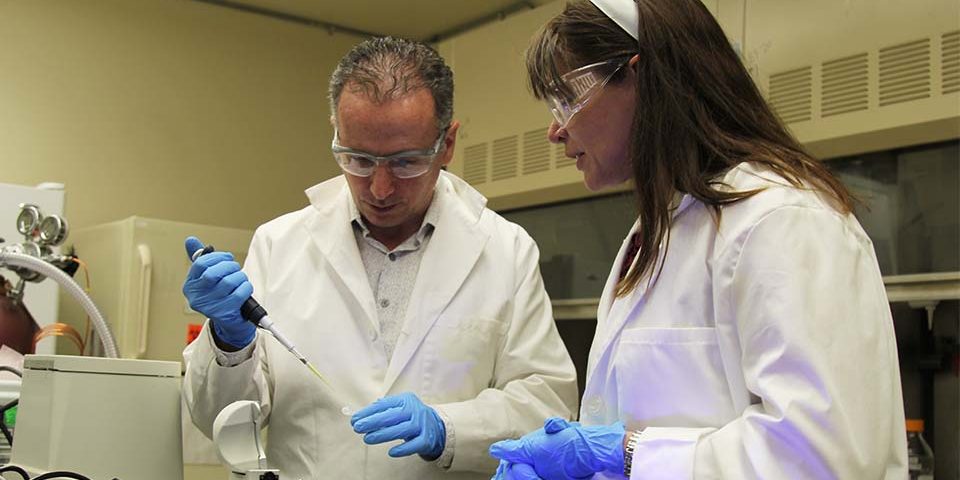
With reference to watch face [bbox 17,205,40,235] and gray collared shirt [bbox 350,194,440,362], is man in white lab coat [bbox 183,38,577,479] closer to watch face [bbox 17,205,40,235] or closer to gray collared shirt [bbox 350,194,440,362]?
gray collared shirt [bbox 350,194,440,362]

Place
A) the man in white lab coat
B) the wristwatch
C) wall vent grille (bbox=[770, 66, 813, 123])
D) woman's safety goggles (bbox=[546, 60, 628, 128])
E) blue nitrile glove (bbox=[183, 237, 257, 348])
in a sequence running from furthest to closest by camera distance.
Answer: wall vent grille (bbox=[770, 66, 813, 123])
the man in white lab coat
blue nitrile glove (bbox=[183, 237, 257, 348])
woman's safety goggles (bbox=[546, 60, 628, 128])
the wristwatch

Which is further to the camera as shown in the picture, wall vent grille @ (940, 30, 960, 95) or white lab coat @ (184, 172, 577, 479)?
wall vent grille @ (940, 30, 960, 95)

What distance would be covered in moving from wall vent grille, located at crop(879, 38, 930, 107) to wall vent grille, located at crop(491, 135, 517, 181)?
4.09 feet

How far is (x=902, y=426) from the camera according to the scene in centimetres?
110

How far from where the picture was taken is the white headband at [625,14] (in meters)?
1.19

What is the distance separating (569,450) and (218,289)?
2.09 ft

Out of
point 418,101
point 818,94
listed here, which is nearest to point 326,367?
point 418,101

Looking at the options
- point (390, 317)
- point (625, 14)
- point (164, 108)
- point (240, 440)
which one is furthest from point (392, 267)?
point (164, 108)

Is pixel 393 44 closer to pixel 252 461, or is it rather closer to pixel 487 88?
pixel 252 461

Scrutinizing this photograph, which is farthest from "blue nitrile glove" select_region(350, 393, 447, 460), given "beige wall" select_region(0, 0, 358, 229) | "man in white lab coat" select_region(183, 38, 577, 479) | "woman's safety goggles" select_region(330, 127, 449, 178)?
"beige wall" select_region(0, 0, 358, 229)

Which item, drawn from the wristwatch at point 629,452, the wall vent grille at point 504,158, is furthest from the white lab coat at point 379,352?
the wall vent grille at point 504,158

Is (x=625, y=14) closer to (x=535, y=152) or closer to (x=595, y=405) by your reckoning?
(x=595, y=405)

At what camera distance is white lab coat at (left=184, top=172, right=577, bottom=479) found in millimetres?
1698

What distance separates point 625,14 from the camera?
47.2 inches
